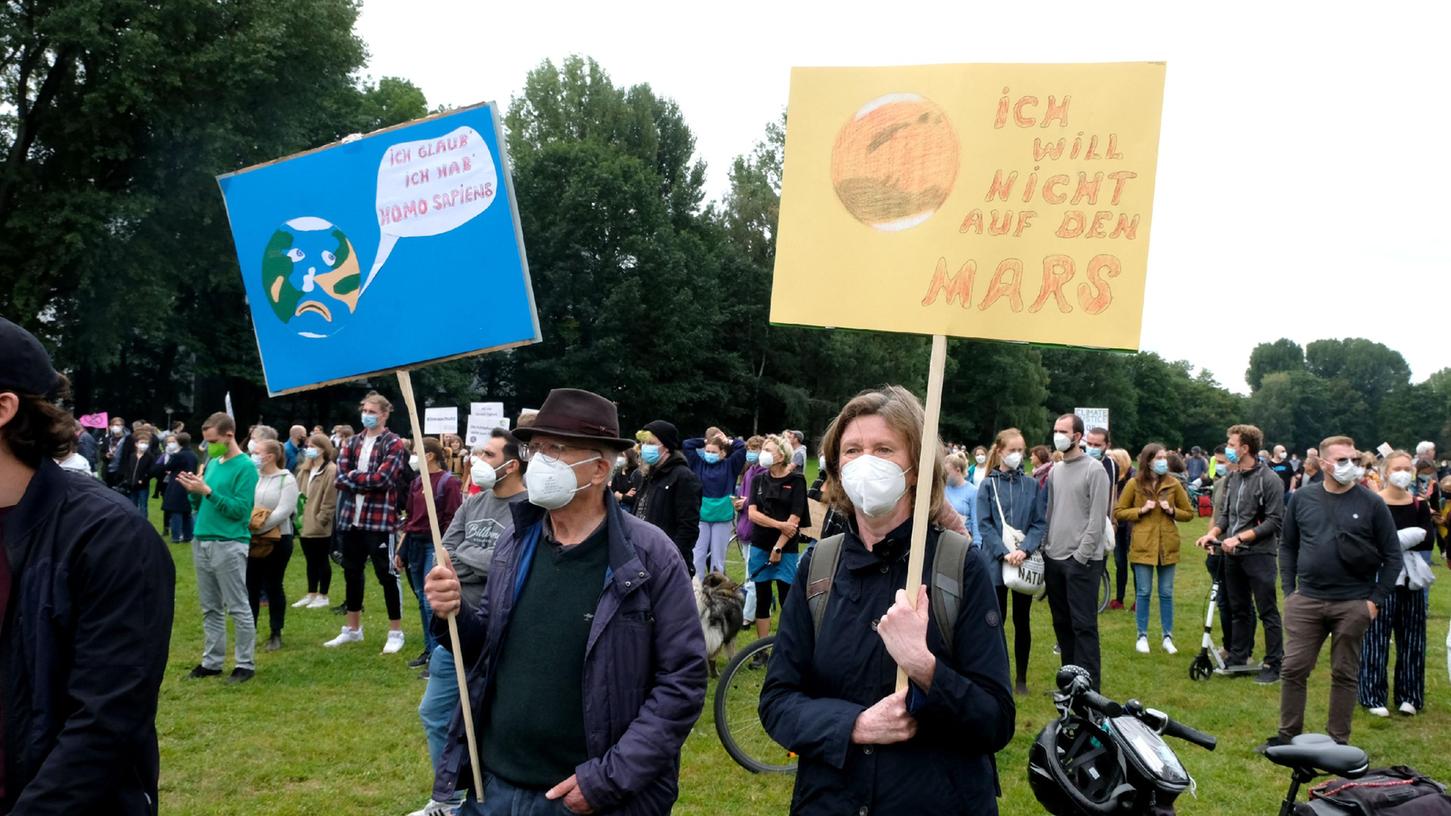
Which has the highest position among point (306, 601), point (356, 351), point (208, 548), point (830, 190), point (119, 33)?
point (119, 33)

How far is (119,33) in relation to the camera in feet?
91.6

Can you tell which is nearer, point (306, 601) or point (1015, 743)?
point (1015, 743)

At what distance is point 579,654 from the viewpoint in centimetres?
326

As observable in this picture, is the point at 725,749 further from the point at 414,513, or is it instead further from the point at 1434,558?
Result: the point at 1434,558

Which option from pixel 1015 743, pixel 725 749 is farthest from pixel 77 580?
pixel 1015 743

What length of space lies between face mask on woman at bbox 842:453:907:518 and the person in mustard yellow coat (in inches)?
362

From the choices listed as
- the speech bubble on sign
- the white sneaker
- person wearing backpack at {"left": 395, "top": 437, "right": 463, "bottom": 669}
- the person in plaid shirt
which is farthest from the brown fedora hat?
the white sneaker

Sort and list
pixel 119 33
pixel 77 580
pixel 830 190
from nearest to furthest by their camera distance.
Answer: pixel 77 580
pixel 830 190
pixel 119 33

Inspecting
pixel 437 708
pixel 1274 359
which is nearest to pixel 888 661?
pixel 437 708

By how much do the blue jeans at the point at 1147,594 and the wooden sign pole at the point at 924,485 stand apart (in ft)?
30.8

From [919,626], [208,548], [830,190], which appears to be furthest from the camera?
[208,548]

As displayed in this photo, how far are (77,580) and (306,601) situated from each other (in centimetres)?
1113

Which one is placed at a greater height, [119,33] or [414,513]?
[119,33]

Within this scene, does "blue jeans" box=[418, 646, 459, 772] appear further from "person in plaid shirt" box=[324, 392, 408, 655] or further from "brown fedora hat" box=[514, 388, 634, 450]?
"person in plaid shirt" box=[324, 392, 408, 655]
